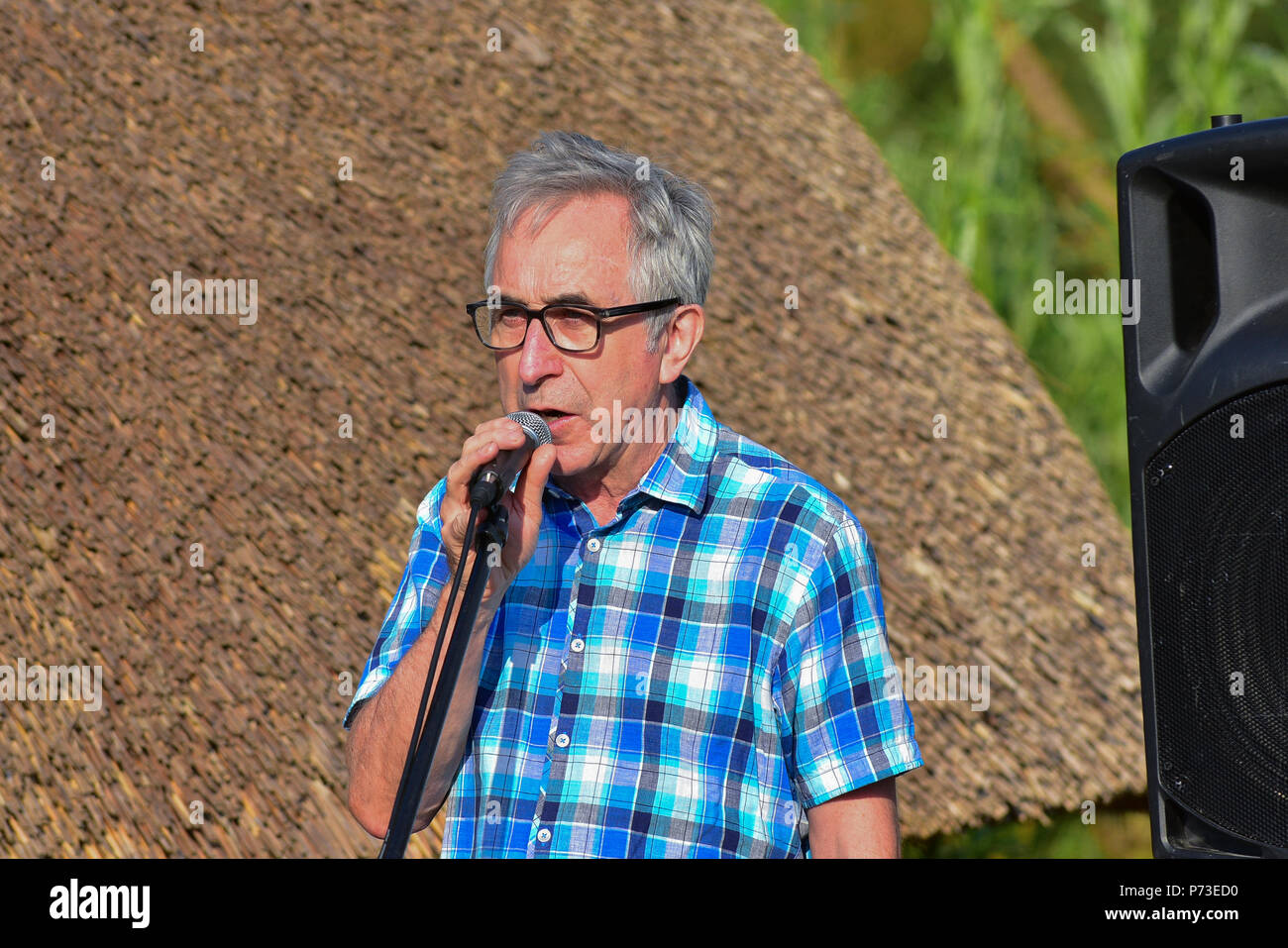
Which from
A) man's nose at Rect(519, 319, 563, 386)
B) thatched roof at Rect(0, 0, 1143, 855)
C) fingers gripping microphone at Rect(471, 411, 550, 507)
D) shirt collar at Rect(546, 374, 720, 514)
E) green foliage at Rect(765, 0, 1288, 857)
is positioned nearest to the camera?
fingers gripping microphone at Rect(471, 411, 550, 507)

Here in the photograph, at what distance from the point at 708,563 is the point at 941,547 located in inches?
146

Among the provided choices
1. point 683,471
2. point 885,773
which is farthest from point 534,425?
point 885,773

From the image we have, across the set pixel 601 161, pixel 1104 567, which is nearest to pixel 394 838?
pixel 601 161

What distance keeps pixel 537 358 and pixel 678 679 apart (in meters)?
0.46

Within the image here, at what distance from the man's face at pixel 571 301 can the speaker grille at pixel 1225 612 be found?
756mm

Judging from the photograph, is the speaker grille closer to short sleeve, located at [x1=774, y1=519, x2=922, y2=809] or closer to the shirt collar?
short sleeve, located at [x1=774, y1=519, x2=922, y2=809]

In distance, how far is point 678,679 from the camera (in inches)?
70.3

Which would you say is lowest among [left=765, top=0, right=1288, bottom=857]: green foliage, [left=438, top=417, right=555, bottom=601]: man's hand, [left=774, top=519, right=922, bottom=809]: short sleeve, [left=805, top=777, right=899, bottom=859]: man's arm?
[left=805, top=777, right=899, bottom=859]: man's arm

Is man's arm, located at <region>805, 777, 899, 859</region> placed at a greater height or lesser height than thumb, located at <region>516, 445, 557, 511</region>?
lesser

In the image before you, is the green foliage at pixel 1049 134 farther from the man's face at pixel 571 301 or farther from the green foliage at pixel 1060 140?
the man's face at pixel 571 301

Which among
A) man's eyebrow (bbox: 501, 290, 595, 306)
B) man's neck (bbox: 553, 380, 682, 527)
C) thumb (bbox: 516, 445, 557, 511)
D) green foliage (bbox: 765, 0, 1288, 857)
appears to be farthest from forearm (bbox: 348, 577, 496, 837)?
green foliage (bbox: 765, 0, 1288, 857)

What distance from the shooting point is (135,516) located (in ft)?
13.2

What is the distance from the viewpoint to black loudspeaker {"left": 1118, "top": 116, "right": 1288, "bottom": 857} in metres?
1.72

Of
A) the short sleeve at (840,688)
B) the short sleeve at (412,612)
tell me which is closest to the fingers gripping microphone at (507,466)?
the short sleeve at (412,612)
